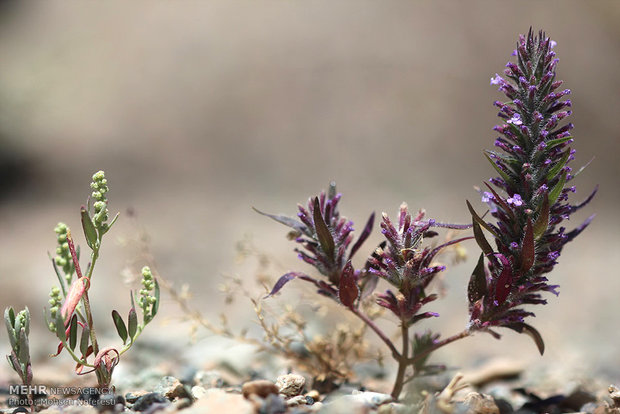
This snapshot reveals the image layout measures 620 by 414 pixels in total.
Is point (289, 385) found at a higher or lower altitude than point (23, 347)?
lower

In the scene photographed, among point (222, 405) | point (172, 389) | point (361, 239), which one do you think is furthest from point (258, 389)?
point (361, 239)

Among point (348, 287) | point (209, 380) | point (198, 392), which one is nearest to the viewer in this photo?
point (348, 287)

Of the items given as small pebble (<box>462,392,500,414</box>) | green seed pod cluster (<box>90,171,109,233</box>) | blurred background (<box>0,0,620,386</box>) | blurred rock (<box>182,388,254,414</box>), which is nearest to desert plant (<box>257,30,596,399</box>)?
small pebble (<box>462,392,500,414</box>)

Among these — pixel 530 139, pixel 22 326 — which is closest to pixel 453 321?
pixel 530 139

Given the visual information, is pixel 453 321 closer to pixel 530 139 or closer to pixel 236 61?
pixel 530 139

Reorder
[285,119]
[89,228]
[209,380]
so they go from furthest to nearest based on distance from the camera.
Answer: [285,119] < [209,380] < [89,228]

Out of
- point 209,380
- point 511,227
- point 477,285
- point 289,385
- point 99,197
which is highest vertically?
point 99,197

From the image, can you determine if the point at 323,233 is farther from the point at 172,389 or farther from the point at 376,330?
the point at 172,389

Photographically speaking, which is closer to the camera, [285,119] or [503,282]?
[503,282]

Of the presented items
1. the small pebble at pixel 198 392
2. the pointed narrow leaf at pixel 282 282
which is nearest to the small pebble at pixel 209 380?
the small pebble at pixel 198 392

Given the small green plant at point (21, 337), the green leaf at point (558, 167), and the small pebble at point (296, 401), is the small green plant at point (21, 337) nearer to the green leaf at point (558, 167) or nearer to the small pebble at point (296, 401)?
the small pebble at point (296, 401)
